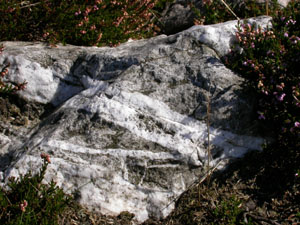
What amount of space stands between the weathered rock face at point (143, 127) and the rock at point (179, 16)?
172cm

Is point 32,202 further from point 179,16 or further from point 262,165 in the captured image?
point 179,16

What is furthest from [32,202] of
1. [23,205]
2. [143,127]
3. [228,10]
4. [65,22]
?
[228,10]

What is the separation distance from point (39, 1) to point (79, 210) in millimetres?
3308

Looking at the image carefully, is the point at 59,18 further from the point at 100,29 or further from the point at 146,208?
the point at 146,208

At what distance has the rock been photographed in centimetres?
610

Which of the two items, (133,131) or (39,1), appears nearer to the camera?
(133,131)

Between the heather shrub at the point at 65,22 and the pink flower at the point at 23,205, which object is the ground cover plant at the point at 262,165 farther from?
the heather shrub at the point at 65,22

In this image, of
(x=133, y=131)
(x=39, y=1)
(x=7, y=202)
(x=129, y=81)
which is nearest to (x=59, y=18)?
(x=39, y=1)

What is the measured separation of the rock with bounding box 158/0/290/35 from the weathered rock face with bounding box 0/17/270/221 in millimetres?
1715

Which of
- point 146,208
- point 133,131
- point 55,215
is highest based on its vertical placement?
point 133,131

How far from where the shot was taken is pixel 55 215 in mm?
3260

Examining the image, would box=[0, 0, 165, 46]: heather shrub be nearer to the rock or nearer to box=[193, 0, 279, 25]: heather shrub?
the rock

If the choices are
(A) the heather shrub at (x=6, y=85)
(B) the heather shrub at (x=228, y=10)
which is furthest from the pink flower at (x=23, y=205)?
(B) the heather shrub at (x=228, y=10)

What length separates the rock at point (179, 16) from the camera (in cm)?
610
